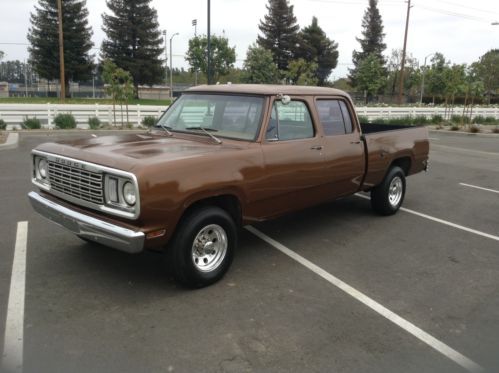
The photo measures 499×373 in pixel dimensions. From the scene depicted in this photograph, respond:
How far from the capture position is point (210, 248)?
4465mm

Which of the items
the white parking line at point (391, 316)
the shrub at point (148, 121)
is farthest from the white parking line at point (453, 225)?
the shrub at point (148, 121)

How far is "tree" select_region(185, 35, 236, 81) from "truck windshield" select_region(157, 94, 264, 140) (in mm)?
56219

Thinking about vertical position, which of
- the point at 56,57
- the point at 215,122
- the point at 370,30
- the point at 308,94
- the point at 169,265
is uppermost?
the point at 370,30

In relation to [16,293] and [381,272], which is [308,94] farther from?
[16,293]

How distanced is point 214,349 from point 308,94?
331cm

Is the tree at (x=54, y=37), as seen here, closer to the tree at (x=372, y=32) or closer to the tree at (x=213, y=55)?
the tree at (x=213, y=55)

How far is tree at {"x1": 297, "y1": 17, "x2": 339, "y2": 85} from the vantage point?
74438 millimetres

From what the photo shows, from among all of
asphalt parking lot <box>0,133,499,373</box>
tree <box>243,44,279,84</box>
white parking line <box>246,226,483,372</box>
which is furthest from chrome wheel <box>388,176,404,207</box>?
tree <box>243,44,279,84</box>

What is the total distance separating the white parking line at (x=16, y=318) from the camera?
3.19 m

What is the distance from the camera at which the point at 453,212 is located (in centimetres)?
757

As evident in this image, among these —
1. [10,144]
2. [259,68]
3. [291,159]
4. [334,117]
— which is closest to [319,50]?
[259,68]

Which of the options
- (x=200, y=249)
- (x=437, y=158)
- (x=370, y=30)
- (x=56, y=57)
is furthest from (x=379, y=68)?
(x=200, y=249)

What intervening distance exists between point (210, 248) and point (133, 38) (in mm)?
61480

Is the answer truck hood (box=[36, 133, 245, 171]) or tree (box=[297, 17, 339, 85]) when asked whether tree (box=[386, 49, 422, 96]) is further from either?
truck hood (box=[36, 133, 245, 171])
